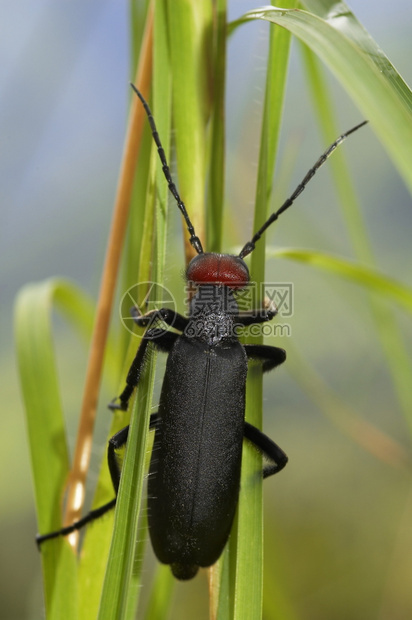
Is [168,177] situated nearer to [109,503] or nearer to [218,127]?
[218,127]

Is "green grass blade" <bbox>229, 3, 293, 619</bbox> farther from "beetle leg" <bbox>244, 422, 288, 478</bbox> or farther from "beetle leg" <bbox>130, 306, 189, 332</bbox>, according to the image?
"beetle leg" <bbox>130, 306, 189, 332</bbox>

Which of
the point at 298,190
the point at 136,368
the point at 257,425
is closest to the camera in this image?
the point at 257,425

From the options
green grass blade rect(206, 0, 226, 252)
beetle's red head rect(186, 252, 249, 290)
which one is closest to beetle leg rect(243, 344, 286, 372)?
beetle's red head rect(186, 252, 249, 290)

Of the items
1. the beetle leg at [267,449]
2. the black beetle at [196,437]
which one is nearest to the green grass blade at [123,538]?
the black beetle at [196,437]

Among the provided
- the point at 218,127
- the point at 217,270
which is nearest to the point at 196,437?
the point at 217,270

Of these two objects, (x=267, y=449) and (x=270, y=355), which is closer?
(x=267, y=449)
